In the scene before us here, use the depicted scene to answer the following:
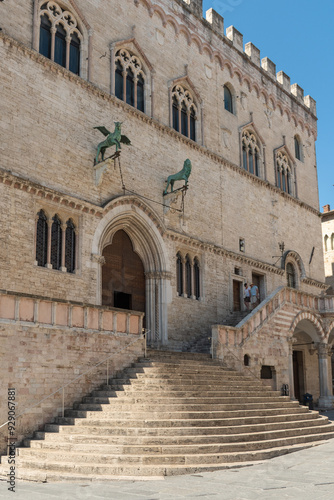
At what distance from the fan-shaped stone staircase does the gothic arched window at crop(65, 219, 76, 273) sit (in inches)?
139

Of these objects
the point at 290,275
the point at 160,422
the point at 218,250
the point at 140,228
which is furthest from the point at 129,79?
the point at 290,275

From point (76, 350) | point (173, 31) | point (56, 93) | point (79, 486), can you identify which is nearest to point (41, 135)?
point (56, 93)

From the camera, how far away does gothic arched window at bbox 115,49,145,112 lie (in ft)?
64.0

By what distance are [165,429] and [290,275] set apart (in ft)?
58.6

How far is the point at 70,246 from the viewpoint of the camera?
1659 centimetres

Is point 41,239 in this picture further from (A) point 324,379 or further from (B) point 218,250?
(A) point 324,379

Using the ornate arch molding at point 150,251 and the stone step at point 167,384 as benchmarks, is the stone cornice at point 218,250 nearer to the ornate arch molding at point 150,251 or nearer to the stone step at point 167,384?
the ornate arch molding at point 150,251

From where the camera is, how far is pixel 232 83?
25.4 meters

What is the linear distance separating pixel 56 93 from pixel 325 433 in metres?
12.3

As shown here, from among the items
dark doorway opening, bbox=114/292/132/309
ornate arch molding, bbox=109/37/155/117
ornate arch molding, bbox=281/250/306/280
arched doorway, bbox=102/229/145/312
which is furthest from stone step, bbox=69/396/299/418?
ornate arch molding, bbox=281/250/306/280

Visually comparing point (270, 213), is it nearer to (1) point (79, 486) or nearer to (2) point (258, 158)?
(2) point (258, 158)

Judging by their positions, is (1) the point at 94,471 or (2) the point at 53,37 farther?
(2) the point at 53,37

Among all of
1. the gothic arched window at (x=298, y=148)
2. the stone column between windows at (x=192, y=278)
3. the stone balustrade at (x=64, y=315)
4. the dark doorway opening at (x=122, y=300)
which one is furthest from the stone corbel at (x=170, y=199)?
Result: the gothic arched window at (x=298, y=148)

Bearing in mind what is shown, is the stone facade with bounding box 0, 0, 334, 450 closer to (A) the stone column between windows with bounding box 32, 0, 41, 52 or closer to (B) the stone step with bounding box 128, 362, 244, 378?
(A) the stone column between windows with bounding box 32, 0, 41, 52
